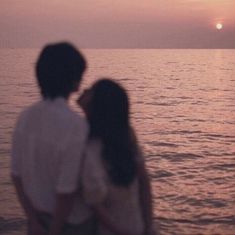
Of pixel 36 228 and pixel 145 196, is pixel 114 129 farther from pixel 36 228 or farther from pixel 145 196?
pixel 36 228

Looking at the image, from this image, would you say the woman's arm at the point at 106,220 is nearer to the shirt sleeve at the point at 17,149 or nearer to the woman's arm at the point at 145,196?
the woman's arm at the point at 145,196

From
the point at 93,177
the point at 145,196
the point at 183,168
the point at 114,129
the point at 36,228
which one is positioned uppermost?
the point at 114,129

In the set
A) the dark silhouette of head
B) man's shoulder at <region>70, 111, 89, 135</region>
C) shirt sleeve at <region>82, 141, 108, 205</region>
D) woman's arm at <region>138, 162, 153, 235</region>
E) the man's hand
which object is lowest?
the man's hand

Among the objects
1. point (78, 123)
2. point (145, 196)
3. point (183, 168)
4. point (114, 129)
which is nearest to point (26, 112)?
point (78, 123)

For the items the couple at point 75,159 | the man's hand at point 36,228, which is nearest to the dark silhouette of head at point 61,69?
the couple at point 75,159

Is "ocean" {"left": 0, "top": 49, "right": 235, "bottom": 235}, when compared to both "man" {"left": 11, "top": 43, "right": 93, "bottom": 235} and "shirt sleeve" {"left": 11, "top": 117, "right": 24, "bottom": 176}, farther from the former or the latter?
"shirt sleeve" {"left": 11, "top": 117, "right": 24, "bottom": 176}

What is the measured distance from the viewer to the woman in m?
2.36

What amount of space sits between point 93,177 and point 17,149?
494mm

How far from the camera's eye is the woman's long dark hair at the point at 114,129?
238 centimetres

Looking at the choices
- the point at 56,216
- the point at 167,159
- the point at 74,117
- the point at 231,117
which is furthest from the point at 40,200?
the point at 231,117

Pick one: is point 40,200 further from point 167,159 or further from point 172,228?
point 167,159

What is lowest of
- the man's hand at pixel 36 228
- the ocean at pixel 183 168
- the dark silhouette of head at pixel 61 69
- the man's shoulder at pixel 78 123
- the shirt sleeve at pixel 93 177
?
the ocean at pixel 183 168

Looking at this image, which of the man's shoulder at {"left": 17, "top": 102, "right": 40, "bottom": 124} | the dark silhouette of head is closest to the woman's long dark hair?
the dark silhouette of head

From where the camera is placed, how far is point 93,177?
2279 millimetres
